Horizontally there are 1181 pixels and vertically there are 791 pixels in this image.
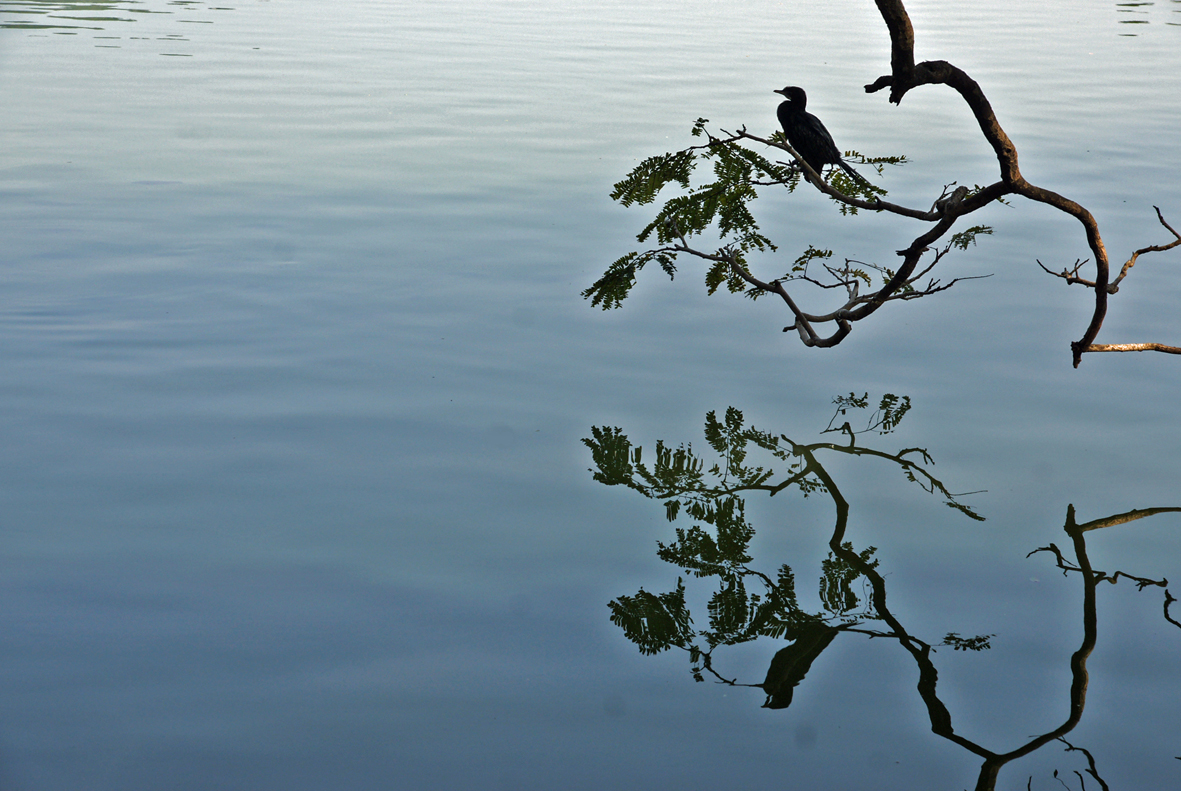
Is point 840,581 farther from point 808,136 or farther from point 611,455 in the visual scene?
point 808,136

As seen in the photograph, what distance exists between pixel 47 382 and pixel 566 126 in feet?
19.9

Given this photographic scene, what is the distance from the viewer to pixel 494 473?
4039 millimetres

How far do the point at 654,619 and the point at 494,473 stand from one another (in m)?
1.07

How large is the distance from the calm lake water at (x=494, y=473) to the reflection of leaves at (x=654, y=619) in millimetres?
39

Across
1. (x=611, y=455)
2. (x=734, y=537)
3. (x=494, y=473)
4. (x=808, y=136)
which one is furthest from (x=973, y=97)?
(x=494, y=473)

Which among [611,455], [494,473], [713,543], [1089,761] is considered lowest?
[1089,761]

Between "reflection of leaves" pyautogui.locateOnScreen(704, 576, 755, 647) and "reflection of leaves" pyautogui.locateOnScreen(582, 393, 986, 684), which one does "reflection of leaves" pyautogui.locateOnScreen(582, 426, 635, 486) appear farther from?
"reflection of leaves" pyautogui.locateOnScreen(704, 576, 755, 647)

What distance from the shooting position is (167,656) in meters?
3.00

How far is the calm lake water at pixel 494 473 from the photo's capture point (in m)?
2.74

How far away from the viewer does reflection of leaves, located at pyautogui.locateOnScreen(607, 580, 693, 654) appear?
10.3ft

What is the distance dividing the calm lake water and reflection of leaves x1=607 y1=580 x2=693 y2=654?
4 centimetres

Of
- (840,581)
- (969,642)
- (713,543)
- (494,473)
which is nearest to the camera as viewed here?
(969,642)

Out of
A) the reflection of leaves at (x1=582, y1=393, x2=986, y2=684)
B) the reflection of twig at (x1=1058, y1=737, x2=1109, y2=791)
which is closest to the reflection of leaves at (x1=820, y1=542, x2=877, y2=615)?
the reflection of leaves at (x1=582, y1=393, x2=986, y2=684)

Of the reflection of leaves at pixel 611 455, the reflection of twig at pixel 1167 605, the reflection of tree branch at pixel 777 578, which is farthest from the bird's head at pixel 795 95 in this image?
the reflection of twig at pixel 1167 605
